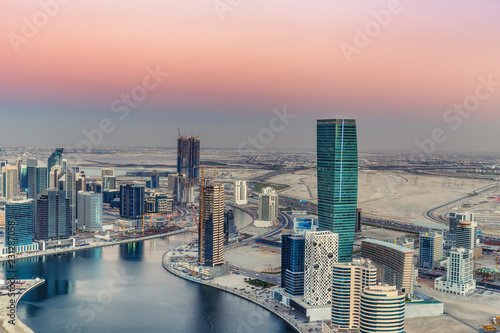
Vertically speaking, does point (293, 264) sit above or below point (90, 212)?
below

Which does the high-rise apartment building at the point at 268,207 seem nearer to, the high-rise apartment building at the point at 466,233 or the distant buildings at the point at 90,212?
the distant buildings at the point at 90,212

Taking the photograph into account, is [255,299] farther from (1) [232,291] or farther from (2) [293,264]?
(2) [293,264]

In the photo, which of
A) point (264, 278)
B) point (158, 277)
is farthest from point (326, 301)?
point (158, 277)

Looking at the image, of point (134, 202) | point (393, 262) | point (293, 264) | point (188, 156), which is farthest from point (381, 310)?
point (188, 156)

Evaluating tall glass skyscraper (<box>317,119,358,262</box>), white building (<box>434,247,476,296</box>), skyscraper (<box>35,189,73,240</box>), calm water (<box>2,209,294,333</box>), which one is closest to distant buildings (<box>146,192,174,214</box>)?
skyscraper (<box>35,189,73,240</box>)

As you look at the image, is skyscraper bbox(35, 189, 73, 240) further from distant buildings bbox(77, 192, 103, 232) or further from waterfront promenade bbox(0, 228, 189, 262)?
distant buildings bbox(77, 192, 103, 232)

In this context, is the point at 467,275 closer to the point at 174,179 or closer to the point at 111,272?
the point at 111,272
